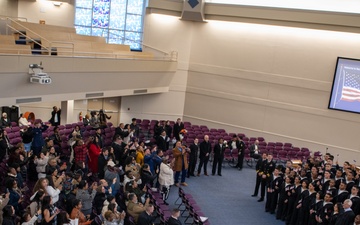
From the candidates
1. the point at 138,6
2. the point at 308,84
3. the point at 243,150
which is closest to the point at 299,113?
the point at 308,84

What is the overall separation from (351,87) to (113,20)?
39.8 feet

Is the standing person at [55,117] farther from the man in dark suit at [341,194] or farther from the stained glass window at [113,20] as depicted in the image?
the man in dark suit at [341,194]

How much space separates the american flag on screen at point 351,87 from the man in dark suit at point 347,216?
31.4 feet

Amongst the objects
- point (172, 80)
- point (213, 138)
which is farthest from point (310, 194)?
point (172, 80)

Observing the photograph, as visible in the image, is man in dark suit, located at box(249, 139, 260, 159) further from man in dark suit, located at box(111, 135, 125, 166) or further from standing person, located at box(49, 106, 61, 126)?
standing person, located at box(49, 106, 61, 126)

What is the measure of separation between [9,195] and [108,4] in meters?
15.4

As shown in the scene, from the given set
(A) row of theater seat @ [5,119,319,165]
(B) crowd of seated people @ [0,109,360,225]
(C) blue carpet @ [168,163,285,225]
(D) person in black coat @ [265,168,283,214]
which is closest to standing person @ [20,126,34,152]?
(B) crowd of seated people @ [0,109,360,225]

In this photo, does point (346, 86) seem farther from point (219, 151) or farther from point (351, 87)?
point (219, 151)

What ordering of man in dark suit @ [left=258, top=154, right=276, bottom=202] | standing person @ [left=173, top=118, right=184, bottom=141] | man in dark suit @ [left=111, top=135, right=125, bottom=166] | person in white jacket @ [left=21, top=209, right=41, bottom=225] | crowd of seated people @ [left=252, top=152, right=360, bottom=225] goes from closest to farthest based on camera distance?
person in white jacket @ [left=21, top=209, right=41, bottom=225], crowd of seated people @ [left=252, top=152, right=360, bottom=225], man in dark suit @ [left=111, top=135, right=125, bottom=166], man in dark suit @ [left=258, top=154, right=276, bottom=202], standing person @ [left=173, top=118, right=184, bottom=141]

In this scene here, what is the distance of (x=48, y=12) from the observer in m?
20.9

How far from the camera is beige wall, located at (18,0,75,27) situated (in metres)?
20.5

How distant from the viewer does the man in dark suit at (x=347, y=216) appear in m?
9.98

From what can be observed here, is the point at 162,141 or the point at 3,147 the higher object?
the point at 3,147

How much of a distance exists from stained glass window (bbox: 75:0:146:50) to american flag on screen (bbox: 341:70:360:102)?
10.2m
